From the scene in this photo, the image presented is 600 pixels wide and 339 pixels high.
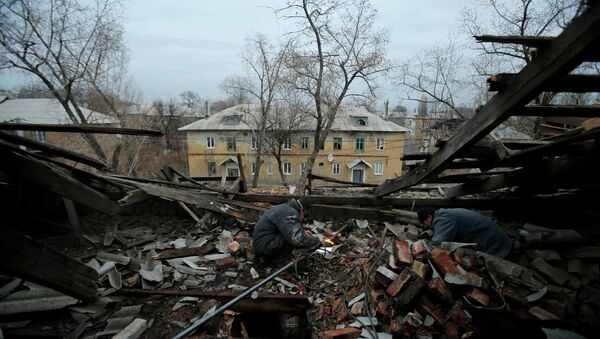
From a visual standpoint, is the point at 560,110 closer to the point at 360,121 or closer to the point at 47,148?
the point at 47,148

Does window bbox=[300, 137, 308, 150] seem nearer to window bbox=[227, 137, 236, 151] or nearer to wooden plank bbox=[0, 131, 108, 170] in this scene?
window bbox=[227, 137, 236, 151]

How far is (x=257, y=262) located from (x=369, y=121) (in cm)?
2624

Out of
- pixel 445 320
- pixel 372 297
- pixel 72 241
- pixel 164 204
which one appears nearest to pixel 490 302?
pixel 445 320

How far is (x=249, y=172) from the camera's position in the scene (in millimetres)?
29922

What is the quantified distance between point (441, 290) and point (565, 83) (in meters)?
2.18

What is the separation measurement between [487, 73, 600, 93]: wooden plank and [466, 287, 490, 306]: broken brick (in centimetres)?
208

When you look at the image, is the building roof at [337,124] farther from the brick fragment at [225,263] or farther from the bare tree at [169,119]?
the brick fragment at [225,263]

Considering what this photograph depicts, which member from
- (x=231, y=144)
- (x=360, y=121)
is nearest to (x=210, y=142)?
(x=231, y=144)

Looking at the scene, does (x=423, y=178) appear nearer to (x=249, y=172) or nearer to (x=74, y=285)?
(x=74, y=285)

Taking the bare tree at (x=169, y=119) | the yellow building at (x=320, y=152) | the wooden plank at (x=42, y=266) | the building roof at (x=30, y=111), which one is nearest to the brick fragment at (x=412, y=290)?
the wooden plank at (x=42, y=266)

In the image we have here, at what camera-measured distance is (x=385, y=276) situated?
3.26 m

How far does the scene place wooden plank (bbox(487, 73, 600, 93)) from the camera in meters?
1.89

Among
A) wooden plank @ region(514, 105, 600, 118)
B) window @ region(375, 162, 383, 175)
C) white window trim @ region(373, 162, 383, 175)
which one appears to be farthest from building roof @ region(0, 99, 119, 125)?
window @ region(375, 162, 383, 175)

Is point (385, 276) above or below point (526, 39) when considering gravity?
below
